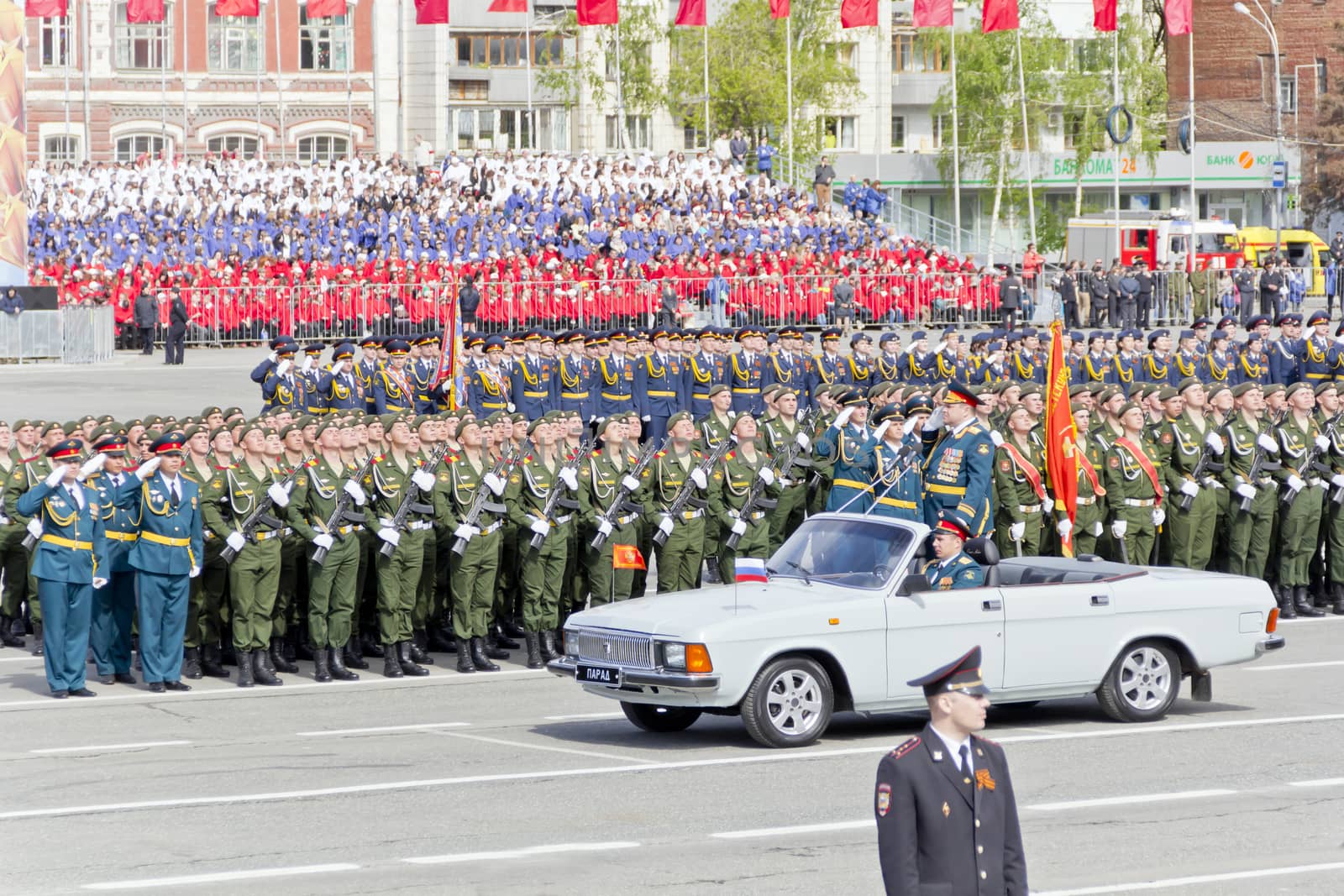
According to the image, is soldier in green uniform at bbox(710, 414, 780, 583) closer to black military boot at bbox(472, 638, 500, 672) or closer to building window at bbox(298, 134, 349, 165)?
black military boot at bbox(472, 638, 500, 672)

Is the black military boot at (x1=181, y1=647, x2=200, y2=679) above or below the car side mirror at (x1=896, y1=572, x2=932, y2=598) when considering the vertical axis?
below

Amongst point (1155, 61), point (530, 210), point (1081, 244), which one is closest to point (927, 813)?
point (530, 210)

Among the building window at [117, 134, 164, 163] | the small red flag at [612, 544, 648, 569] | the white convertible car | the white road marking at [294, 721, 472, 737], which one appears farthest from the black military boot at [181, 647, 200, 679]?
the building window at [117, 134, 164, 163]

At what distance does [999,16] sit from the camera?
4838 centimetres

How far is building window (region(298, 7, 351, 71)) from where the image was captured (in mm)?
74000

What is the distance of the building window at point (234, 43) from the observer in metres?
72.8

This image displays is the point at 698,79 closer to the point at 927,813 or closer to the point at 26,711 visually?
the point at 26,711

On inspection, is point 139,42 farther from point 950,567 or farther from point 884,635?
point 884,635

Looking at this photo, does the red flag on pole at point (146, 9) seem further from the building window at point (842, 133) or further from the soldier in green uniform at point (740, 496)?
the soldier in green uniform at point (740, 496)

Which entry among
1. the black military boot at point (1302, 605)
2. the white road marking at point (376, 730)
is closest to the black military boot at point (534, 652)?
the white road marking at point (376, 730)

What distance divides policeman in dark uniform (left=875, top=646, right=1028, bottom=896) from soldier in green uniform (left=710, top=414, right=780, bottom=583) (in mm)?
10602

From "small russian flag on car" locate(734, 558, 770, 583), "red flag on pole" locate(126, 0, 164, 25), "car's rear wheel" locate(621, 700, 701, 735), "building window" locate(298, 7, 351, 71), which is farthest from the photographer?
"building window" locate(298, 7, 351, 71)

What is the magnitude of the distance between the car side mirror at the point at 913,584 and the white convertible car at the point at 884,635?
0.04ft

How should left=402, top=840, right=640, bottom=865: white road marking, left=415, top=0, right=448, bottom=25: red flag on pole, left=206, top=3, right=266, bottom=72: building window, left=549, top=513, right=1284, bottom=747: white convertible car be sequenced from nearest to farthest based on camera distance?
left=402, top=840, right=640, bottom=865: white road marking < left=549, top=513, right=1284, bottom=747: white convertible car < left=415, top=0, right=448, bottom=25: red flag on pole < left=206, top=3, right=266, bottom=72: building window
